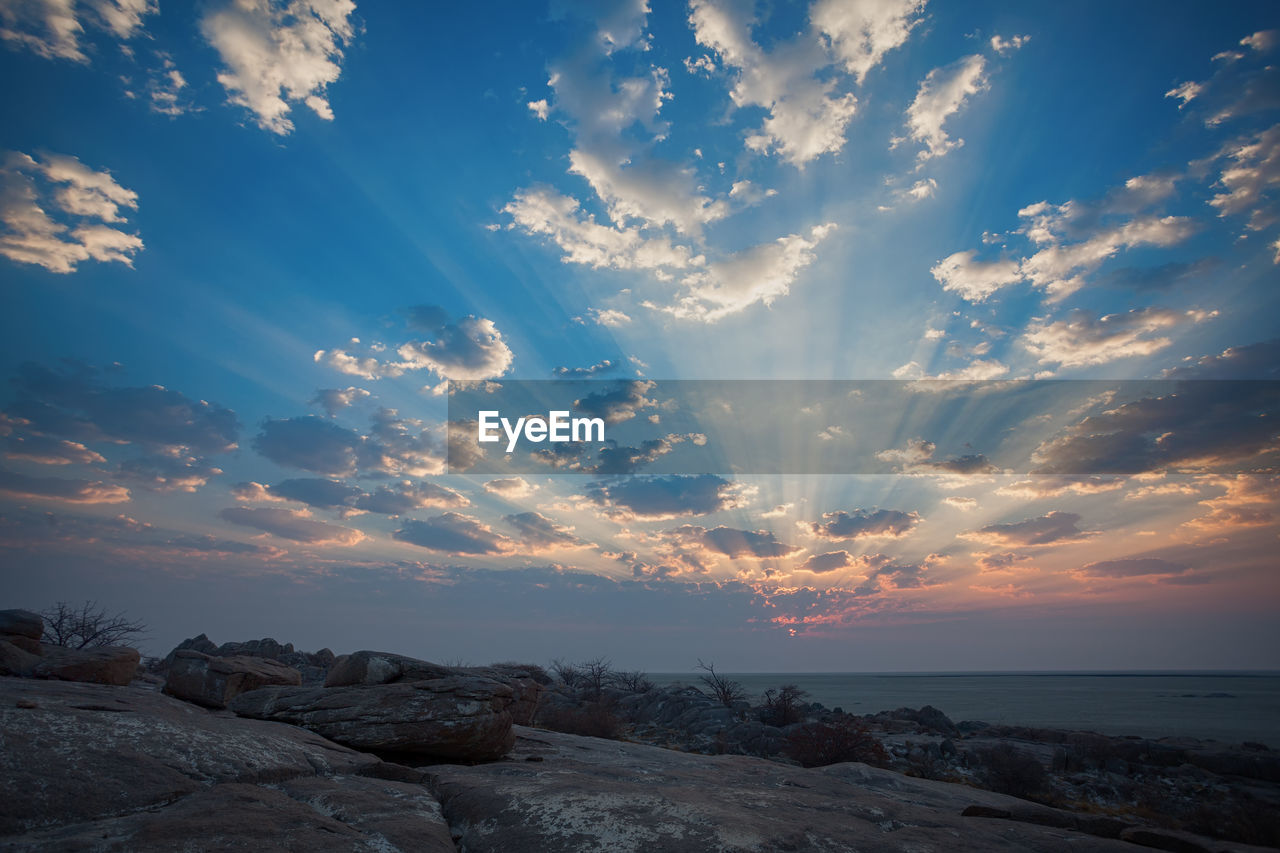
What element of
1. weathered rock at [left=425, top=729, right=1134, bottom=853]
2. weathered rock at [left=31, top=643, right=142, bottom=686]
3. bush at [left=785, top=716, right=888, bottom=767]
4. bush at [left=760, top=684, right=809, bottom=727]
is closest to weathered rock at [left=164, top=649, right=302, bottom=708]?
weathered rock at [left=31, top=643, right=142, bottom=686]

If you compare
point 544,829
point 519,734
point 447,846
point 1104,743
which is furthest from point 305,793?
point 1104,743

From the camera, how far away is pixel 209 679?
48.5ft

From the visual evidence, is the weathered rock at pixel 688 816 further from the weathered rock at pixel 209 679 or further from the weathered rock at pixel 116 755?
the weathered rock at pixel 209 679

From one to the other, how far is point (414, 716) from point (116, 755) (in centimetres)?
547

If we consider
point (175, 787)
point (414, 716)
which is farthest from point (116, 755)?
point (414, 716)

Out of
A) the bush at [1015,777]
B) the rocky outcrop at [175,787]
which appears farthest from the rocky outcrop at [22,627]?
the bush at [1015,777]

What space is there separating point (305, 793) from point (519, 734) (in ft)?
31.1

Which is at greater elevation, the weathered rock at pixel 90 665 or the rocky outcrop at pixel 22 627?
the rocky outcrop at pixel 22 627

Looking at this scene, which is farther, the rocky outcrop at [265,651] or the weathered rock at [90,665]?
the rocky outcrop at [265,651]

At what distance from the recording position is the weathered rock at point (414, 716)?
38.5 feet

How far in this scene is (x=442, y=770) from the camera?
1058 cm

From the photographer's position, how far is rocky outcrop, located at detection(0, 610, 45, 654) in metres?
15.4

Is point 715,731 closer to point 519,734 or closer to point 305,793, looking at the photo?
point 519,734

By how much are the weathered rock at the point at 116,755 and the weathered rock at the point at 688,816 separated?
245cm
